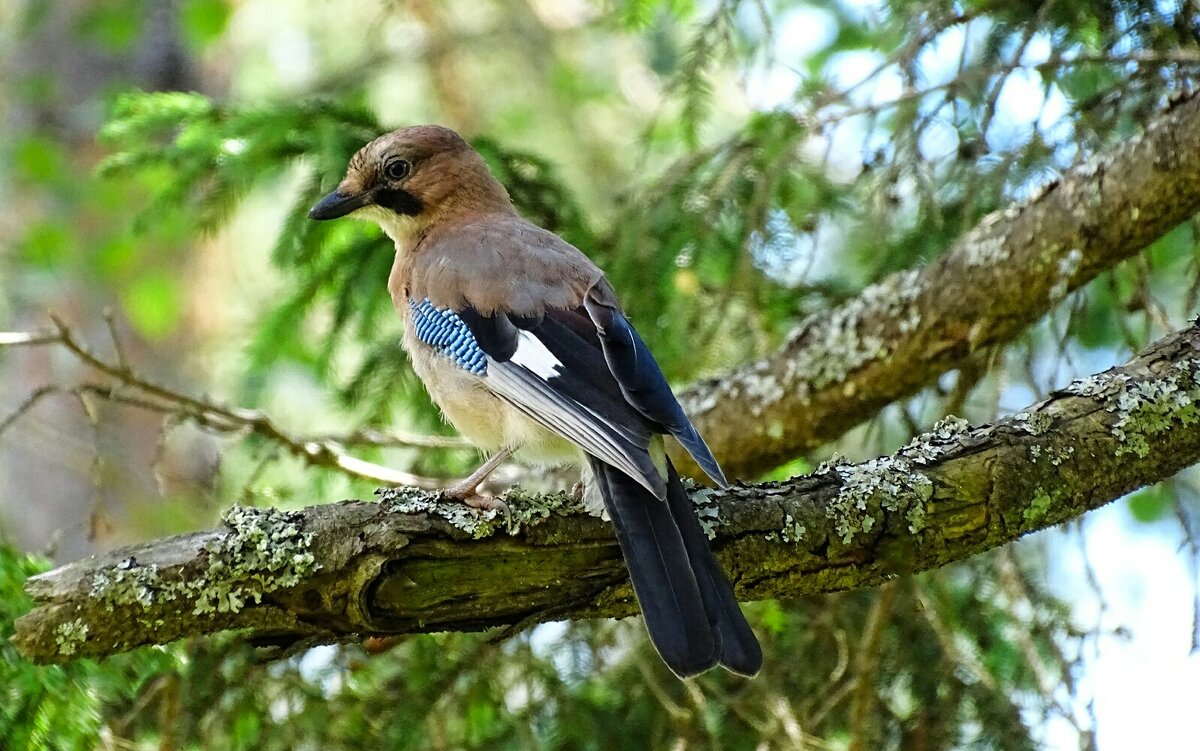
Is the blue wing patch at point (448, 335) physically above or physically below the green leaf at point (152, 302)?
below

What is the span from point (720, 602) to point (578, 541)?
13.0 inches

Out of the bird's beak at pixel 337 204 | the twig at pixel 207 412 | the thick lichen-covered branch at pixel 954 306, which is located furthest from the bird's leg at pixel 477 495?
the bird's beak at pixel 337 204

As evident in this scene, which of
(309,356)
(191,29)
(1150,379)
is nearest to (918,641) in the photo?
(1150,379)

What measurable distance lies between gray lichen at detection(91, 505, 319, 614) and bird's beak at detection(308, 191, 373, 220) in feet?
5.50

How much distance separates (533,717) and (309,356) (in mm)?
2877

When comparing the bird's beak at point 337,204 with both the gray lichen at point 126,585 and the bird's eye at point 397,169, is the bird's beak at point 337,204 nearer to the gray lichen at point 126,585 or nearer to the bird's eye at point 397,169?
the bird's eye at point 397,169

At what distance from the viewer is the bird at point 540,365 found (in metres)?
2.50

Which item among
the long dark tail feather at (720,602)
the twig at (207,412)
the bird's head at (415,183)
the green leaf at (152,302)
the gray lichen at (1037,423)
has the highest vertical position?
the green leaf at (152,302)

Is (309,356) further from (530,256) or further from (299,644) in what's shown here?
(299,644)

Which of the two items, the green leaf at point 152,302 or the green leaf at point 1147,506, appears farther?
the green leaf at point 152,302

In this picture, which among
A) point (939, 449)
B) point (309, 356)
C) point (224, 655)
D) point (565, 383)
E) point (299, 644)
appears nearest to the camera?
point (299, 644)

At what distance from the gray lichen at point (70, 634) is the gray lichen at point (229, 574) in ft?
0.22

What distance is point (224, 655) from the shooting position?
10.5 feet

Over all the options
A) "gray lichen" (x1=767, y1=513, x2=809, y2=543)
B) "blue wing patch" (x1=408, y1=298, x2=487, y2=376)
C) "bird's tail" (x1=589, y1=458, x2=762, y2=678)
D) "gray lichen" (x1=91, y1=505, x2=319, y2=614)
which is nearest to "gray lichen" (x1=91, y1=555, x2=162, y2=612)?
"gray lichen" (x1=91, y1=505, x2=319, y2=614)
